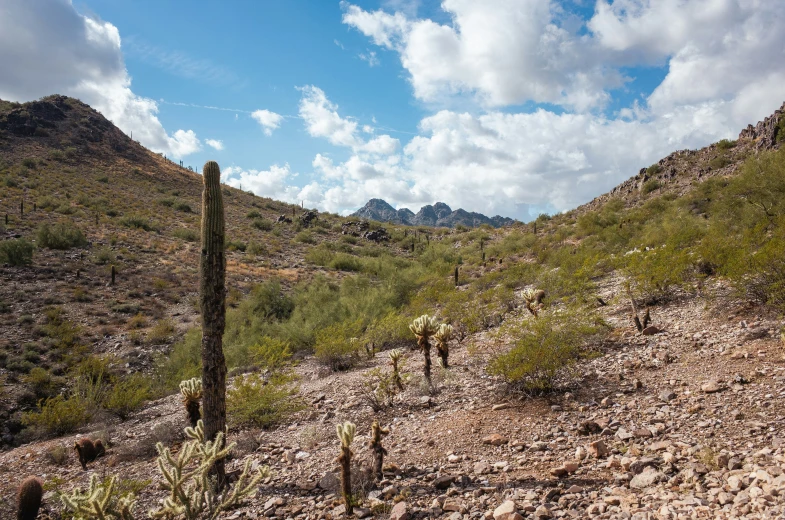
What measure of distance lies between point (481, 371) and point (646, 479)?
15.6 feet

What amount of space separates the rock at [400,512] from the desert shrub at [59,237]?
28.7 metres

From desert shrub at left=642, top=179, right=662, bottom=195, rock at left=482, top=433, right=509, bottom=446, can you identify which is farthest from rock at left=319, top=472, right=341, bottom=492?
desert shrub at left=642, top=179, right=662, bottom=195

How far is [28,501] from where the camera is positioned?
6.49 meters

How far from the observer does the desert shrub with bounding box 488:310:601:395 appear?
706 cm

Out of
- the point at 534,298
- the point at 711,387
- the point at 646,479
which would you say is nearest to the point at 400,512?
the point at 646,479

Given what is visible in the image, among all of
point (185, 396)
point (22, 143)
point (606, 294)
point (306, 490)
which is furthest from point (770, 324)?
point (22, 143)

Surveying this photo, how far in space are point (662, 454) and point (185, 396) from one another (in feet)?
27.7

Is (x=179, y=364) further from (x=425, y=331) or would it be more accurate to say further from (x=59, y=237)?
(x=59, y=237)

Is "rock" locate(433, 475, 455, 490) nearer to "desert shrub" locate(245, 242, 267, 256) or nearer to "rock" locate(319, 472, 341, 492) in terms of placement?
"rock" locate(319, 472, 341, 492)

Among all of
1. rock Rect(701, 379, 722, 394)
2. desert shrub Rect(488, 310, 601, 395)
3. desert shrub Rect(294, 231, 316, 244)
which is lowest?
rock Rect(701, 379, 722, 394)

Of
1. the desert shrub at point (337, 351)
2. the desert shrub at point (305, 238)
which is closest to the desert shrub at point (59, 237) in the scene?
the desert shrub at point (305, 238)

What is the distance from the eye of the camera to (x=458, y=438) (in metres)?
6.23

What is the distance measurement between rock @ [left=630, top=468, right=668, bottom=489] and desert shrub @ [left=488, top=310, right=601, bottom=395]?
264 cm

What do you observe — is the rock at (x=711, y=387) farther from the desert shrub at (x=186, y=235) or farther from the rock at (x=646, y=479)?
the desert shrub at (x=186, y=235)
